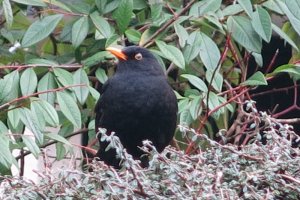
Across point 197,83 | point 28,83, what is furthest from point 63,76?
point 197,83

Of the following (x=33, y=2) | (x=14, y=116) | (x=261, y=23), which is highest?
(x=33, y=2)

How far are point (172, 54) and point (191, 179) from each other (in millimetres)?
1472

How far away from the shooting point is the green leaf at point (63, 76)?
383cm

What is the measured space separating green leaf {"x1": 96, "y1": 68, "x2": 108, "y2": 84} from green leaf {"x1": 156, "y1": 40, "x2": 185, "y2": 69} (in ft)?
1.19

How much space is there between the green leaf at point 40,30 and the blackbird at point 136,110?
0.27 metres

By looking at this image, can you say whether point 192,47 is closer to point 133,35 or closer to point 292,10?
point 133,35

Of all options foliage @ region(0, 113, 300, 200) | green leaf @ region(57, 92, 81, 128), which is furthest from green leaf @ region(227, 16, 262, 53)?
foliage @ region(0, 113, 300, 200)

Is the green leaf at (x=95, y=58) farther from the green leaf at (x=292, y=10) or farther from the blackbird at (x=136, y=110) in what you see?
the green leaf at (x=292, y=10)

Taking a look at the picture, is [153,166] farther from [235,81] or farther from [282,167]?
[235,81]

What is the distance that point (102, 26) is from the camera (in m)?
3.93

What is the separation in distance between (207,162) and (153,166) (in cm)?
17

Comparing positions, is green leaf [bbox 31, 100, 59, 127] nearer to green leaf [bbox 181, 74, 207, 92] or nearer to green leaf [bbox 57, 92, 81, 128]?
green leaf [bbox 57, 92, 81, 128]

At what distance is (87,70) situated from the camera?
4027 mm

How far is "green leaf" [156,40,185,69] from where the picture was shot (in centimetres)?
380
